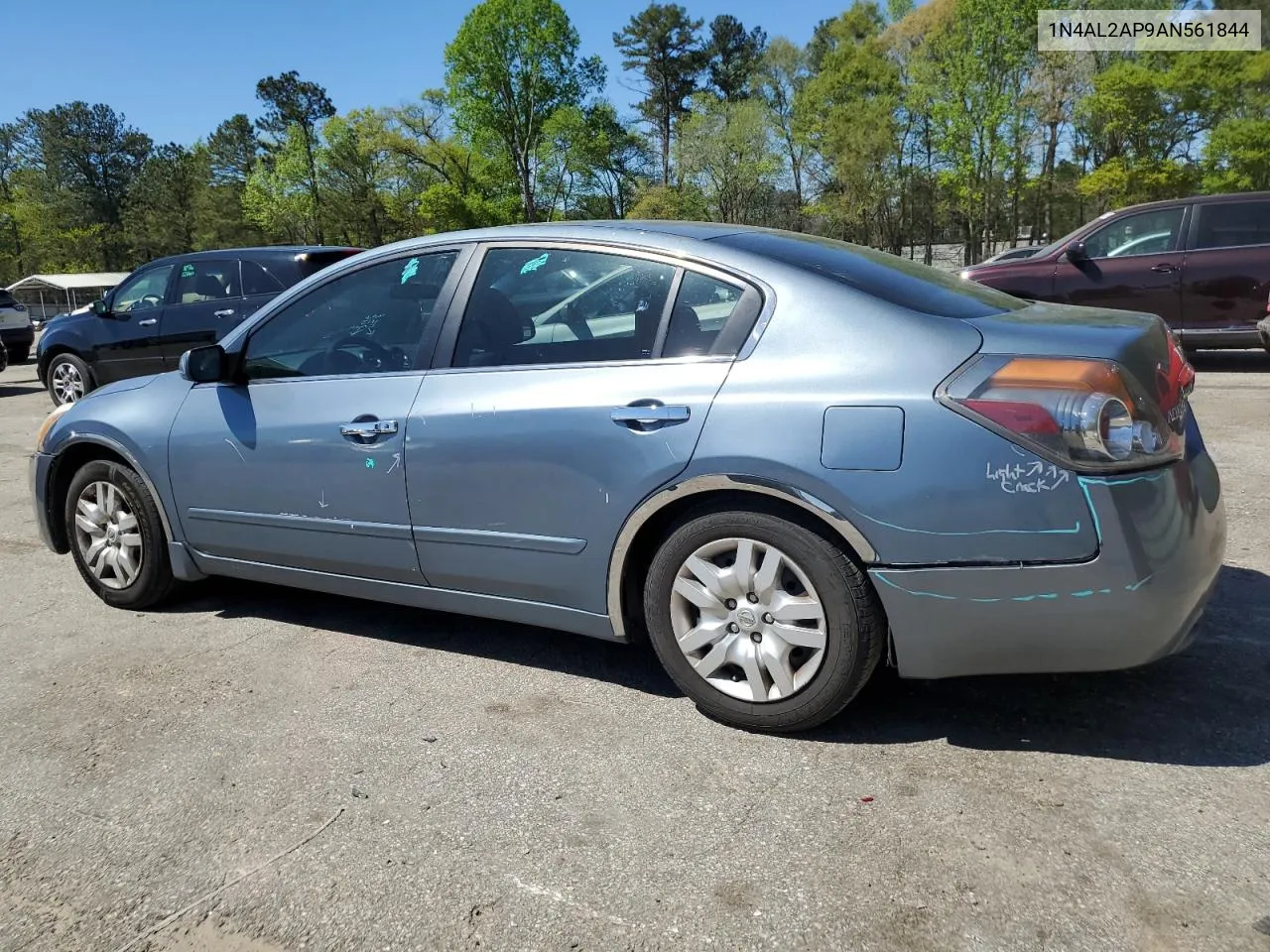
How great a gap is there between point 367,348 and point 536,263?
0.80 metres

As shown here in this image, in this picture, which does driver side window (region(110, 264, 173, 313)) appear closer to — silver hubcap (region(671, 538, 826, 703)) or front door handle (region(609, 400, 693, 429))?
front door handle (region(609, 400, 693, 429))

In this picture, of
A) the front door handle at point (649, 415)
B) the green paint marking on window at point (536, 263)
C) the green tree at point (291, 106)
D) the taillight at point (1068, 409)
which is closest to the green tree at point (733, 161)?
the green tree at point (291, 106)

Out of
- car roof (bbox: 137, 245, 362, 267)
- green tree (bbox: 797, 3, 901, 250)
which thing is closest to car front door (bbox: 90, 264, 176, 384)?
car roof (bbox: 137, 245, 362, 267)

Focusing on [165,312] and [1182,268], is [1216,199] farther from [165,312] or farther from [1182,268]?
[165,312]

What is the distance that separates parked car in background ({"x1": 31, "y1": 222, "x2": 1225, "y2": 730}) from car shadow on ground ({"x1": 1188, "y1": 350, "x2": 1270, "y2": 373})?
8.10 m

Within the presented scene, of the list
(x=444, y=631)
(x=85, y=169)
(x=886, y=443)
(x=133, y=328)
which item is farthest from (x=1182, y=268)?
(x=85, y=169)

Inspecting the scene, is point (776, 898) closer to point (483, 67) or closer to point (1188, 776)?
point (1188, 776)

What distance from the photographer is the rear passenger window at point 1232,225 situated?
927 centimetres

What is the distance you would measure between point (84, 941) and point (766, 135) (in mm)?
59534

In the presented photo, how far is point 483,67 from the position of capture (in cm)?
6228

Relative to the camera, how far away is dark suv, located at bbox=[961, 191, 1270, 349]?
926 centimetres

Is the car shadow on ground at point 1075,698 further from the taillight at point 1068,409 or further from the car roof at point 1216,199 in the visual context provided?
the car roof at point 1216,199

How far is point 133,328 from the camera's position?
35.8ft

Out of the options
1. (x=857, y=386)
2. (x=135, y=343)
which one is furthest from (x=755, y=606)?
(x=135, y=343)
